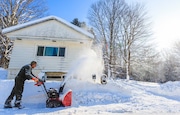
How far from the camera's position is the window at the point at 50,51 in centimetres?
1242

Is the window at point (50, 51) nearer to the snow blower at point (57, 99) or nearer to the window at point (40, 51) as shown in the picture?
the window at point (40, 51)

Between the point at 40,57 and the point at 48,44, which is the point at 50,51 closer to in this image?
the point at 48,44

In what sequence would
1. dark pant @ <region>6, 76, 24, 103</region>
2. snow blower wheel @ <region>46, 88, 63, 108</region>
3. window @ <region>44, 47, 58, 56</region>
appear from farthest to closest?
window @ <region>44, 47, 58, 56</region>
dark pant @ <region>6, 76, 24, 103</region>
snow blower wheel @ <region>46, 88, 63, 108</region>

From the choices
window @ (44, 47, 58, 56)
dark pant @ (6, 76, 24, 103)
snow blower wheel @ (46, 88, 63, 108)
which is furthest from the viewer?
window @ (44, 47, 58, 56)

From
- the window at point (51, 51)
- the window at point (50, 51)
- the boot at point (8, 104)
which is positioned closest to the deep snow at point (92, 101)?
the boot at point (8, 104)

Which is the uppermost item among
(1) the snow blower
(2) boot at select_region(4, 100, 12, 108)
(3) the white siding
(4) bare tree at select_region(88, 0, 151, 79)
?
(4) bare tree at select_region(88, 0, 151, 79)

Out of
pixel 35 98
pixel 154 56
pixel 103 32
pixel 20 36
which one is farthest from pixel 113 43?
pixel 35 98

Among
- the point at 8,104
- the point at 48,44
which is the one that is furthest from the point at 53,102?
the point at 48,44

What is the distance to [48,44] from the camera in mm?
12586

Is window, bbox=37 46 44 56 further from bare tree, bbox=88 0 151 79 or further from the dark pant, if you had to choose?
bare tree, bbox=88 0 151 79

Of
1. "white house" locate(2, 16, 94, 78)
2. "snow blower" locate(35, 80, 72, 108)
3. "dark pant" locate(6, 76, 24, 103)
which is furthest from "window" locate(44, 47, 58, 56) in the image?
"snow blower" locate(35, 80, 72, 108)

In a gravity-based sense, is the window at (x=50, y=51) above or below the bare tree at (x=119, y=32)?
below

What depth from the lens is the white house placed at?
11781 millimetres

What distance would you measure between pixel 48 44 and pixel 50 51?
1.95 feet
